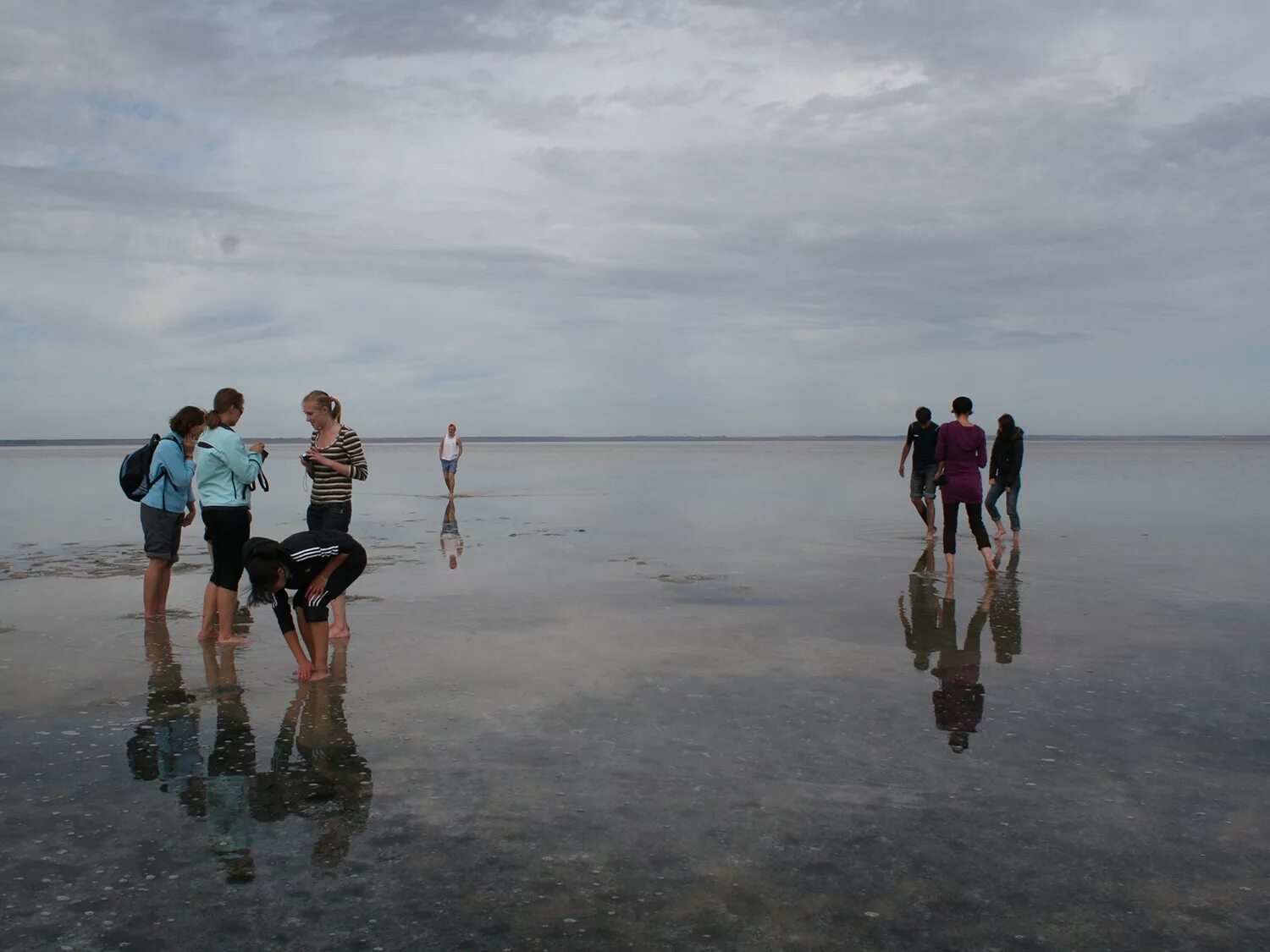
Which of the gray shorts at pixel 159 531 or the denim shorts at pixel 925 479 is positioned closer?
the gray shorts at pixel 159 531

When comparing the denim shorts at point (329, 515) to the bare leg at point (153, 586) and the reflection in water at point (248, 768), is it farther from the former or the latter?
the reflection in water at point (248, 768)

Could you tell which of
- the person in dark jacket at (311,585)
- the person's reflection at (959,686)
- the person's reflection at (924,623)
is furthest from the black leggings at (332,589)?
the person's reflection at (924,623)

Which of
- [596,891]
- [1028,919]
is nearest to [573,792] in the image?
[596,891]

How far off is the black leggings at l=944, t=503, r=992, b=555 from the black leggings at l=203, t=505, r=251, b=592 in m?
7.71

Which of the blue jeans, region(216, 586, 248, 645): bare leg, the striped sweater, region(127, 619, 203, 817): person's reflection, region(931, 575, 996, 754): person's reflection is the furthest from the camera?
the blue jeans

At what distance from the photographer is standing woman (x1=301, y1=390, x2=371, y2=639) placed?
28.8 feet

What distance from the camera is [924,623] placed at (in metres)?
9.34

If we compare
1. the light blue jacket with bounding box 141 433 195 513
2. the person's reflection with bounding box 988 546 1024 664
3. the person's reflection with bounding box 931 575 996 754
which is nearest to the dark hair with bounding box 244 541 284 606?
the light blue jacket with bounding box 141 433 195 513

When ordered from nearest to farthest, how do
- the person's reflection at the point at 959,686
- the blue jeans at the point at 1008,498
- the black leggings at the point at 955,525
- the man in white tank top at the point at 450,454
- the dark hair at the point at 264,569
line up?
1. the person's reflection at the point at 959,686
2. the dark hair at the point at 264,569
3. the black leggings at the point at 955,525
4. the blue jeans at the point at 1008,498
5. the man in white tank top at the point at 450,454

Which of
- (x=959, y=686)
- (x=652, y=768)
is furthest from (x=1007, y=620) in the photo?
(x=652, y=768)

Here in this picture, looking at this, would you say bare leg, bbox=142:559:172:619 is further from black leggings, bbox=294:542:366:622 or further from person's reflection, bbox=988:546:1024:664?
person's reflection, bbox=988:546:1024:664

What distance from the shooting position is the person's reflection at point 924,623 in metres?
8.20

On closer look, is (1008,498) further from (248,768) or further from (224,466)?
(248,768)

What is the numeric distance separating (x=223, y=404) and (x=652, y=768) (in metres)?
5.22
